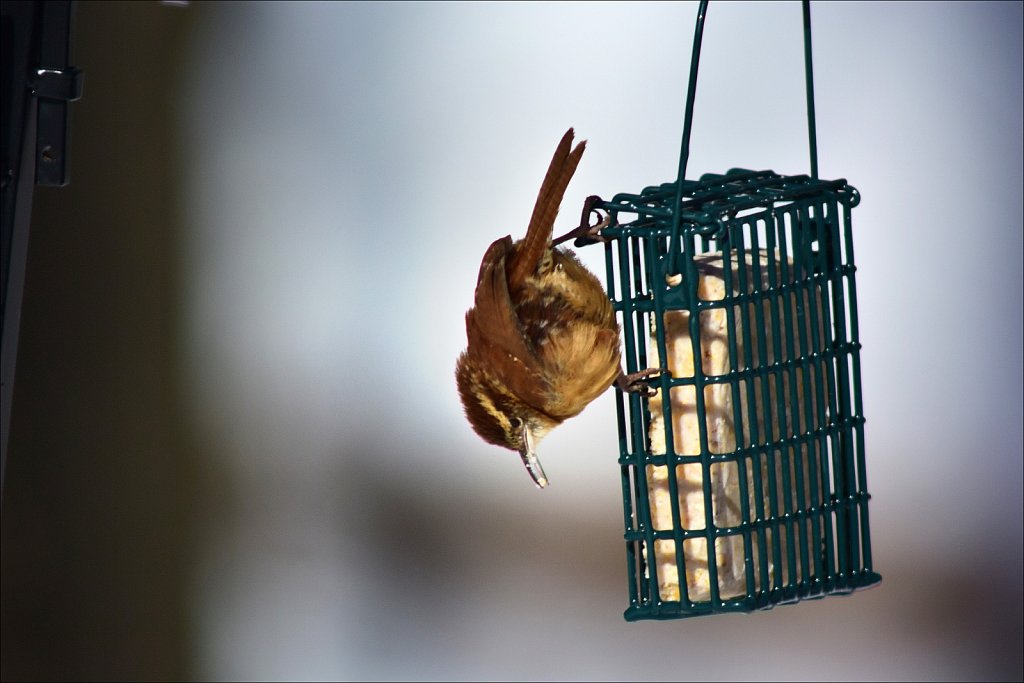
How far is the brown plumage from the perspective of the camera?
1648 millimetres

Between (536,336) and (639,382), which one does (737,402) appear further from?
(536,336)

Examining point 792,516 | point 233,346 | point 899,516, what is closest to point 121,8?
point 233,346

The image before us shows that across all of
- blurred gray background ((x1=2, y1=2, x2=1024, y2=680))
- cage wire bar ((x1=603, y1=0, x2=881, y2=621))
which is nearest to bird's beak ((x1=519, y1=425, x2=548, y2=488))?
cage wire bar ((x1=603, y1=0, x2=881, y2=621))

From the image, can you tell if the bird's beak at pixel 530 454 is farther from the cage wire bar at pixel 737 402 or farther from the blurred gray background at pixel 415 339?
the blurred gray background at pixel 415 339

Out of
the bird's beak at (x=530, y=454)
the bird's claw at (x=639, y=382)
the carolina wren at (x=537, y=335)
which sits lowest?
the bird's beak at (x=530, y=454)

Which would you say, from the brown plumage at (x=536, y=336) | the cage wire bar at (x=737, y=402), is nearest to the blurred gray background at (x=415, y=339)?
the brown plumage at (x=536, y=336)

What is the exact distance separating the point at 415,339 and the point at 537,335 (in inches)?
57.4

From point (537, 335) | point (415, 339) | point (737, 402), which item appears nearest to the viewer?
point (737, 402)

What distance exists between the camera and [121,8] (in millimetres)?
3193

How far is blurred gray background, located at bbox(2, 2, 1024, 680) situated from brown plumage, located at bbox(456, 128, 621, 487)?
4.32 feet

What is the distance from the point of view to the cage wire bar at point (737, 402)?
1.45 m

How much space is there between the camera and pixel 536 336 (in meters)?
1.74

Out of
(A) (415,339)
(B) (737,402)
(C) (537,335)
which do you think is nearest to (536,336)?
(C) (537,335)

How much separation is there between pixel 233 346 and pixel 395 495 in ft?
2.36
